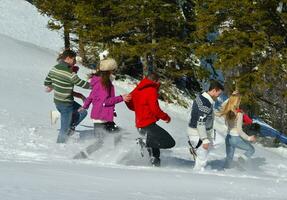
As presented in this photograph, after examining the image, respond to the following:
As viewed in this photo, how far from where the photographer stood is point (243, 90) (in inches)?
699

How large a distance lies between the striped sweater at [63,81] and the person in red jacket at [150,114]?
3.91 ft

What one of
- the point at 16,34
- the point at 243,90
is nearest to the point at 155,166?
the point at 243,90

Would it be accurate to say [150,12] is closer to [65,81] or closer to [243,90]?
[243,90]

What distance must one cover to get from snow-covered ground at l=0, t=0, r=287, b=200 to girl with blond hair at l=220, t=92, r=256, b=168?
40 centimetres

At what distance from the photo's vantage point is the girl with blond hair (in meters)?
9.86

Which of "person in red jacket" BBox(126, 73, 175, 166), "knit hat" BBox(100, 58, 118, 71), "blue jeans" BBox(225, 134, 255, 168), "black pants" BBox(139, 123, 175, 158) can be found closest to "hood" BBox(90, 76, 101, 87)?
"knit hat" BBox(100, 58, 118, 71)

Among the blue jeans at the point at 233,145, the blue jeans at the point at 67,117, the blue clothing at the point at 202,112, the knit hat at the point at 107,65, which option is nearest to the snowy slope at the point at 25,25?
the blue jeans at the point at 67,117

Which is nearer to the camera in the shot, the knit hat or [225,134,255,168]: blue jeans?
the knit hat

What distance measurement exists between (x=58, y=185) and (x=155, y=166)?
136 inches

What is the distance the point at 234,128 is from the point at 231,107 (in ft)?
1.47

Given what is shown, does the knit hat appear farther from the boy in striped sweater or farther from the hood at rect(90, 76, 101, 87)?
the boy in striped sweater

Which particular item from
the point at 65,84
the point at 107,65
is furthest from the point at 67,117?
the point at 107,65

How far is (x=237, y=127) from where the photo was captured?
10.0 metres

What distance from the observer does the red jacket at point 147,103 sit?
8.54 metres
